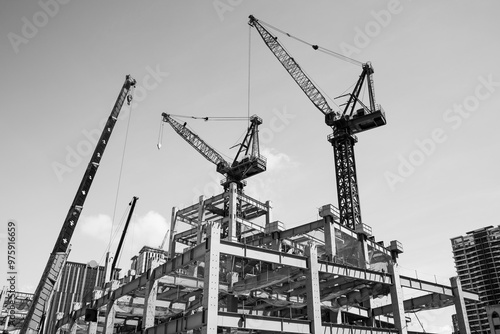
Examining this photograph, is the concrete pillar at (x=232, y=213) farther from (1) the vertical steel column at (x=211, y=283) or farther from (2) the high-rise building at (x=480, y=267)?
(2) the high-rise building at (x=480, y=267)

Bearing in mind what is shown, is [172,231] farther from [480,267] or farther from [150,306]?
[480,267]

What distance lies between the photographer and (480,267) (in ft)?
480

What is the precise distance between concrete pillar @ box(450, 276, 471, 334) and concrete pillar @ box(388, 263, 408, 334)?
7.43 m

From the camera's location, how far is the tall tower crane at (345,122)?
65750 millimetres

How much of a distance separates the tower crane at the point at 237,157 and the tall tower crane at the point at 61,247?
118 feet

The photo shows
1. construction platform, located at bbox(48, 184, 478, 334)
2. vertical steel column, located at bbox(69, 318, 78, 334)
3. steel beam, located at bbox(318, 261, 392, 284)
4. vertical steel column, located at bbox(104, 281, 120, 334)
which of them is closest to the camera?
construction platform, located at bbox(48, 184, 478, 334)

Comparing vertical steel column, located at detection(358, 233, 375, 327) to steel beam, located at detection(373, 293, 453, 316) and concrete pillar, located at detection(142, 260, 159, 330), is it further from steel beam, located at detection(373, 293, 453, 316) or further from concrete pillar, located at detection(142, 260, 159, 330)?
concrete pillar, located at detection(142, 260, 159, 330)

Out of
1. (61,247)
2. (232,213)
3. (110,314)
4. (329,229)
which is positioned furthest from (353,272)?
(232,213)

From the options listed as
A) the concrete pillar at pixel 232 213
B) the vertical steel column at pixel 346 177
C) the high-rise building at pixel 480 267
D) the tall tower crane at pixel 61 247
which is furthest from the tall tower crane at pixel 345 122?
the high-rise building at pixel 480 267

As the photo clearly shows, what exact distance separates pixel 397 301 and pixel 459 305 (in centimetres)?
853

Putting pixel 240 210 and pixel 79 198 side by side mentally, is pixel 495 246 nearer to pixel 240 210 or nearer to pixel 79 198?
pixel 240 210

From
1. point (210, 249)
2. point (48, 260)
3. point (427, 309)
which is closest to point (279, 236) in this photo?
point (427, 309)

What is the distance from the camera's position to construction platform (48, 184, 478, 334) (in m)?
23.1

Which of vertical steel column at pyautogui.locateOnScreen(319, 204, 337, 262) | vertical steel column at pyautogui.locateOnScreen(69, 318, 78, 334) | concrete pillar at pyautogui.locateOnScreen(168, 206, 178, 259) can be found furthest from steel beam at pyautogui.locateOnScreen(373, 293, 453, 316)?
concrete pillar at pyautogui.locateOnScreen(168, 206, 178, 259)
